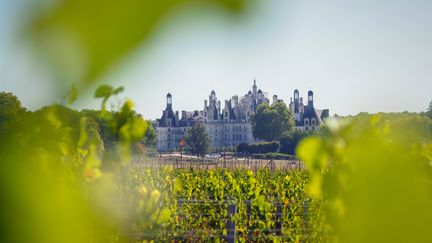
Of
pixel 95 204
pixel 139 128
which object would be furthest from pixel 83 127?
pixel 95 204

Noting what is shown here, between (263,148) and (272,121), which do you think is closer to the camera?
(263,148)

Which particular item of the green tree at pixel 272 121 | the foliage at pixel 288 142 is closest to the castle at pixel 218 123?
the green tree at pixel 272 121

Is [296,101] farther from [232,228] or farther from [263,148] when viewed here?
[232,228]

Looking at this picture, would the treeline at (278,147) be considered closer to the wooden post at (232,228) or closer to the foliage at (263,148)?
the foliage at (263,148)

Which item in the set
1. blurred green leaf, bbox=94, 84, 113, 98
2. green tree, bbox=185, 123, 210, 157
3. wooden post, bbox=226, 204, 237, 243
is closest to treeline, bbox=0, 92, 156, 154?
blurred green leaf, bbox=94, 84, 113, 98

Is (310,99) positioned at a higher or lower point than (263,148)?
higher

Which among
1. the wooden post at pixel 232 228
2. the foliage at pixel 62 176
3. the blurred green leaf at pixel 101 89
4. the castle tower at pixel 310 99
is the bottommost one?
the wooden post at pixel 232 228

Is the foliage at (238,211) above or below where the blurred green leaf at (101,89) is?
below

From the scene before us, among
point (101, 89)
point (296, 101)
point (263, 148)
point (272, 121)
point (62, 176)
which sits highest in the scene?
point (296, 101)

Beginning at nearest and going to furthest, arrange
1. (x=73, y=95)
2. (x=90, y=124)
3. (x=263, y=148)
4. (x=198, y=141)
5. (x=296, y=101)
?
(x=73, y=95)
(x=90, y=124)
(x=263, y=148)
(x=198, y=141)
(x=296, y=101)

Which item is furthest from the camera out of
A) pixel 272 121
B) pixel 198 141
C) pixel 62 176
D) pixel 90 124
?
pixel 272 121

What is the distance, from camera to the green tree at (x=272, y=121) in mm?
61500

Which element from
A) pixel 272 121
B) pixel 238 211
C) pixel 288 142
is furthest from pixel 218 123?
pixel 238 211

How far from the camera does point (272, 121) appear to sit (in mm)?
61500
